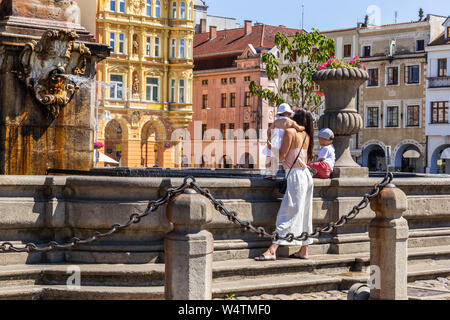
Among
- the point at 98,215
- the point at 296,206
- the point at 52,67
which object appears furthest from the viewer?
the point at 52,67

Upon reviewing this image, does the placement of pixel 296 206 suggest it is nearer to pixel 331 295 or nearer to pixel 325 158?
pixel 331 295

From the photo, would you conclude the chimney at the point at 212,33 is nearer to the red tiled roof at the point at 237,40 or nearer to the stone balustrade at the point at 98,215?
the red tiled roof at the point at 237,40

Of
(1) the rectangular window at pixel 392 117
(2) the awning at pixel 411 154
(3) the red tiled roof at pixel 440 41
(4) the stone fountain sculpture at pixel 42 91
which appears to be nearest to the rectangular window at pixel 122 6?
(1) the rectangular window at pixel 392 117

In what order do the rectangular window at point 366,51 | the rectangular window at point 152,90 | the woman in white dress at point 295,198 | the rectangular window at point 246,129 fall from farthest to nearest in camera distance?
the rectangular window at point 246,129, the rectangular window at point 366,51, the rectangular window at point 152,90, the woman in white dress at point 295,198

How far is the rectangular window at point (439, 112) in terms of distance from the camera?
61938mm

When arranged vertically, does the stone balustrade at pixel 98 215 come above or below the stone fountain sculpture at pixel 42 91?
below

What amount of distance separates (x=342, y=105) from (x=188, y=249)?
5.47 m

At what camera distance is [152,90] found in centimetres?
6334

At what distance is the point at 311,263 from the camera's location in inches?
351

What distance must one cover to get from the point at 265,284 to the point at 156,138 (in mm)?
57663

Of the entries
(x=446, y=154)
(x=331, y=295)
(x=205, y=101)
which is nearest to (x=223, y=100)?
A: (x=205, y=101)

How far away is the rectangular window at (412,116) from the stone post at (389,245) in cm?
5774

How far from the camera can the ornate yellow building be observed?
198 ft
